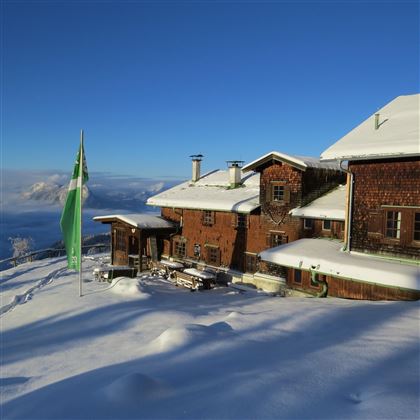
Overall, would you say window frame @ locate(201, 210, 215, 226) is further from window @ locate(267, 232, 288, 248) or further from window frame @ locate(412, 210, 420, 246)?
window frame @ locate(412, 210, 420, 246)

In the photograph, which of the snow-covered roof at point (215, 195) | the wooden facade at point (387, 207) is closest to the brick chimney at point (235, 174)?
the snow-covered roof at point (215, 195)

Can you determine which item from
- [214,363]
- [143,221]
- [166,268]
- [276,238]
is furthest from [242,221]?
[214,363]

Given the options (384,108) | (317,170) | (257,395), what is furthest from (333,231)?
(257,395)

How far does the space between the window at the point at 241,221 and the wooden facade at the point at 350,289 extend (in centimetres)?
450

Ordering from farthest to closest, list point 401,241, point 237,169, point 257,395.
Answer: point 237,169 → point 401,241 → point 257,395

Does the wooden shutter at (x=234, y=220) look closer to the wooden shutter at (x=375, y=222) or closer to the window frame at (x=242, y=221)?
the window frame at (x=242, y=221)

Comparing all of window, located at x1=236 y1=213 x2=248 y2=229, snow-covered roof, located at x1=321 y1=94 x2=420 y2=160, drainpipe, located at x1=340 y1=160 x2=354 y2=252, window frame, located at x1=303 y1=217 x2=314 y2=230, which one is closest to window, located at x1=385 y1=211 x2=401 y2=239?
drainpipe, located at x1=340 y1=160 x2=354 y2=252

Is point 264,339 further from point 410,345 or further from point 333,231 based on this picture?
point 333,231

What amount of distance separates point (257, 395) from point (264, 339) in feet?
8.30

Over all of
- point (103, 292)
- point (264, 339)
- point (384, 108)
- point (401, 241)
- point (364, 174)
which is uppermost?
point (384, 108)

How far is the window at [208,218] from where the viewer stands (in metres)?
22.2

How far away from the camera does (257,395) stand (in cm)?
439

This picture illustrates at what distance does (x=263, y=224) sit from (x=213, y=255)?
4462 mm

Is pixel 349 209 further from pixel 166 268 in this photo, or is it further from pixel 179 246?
pixel 179 246
